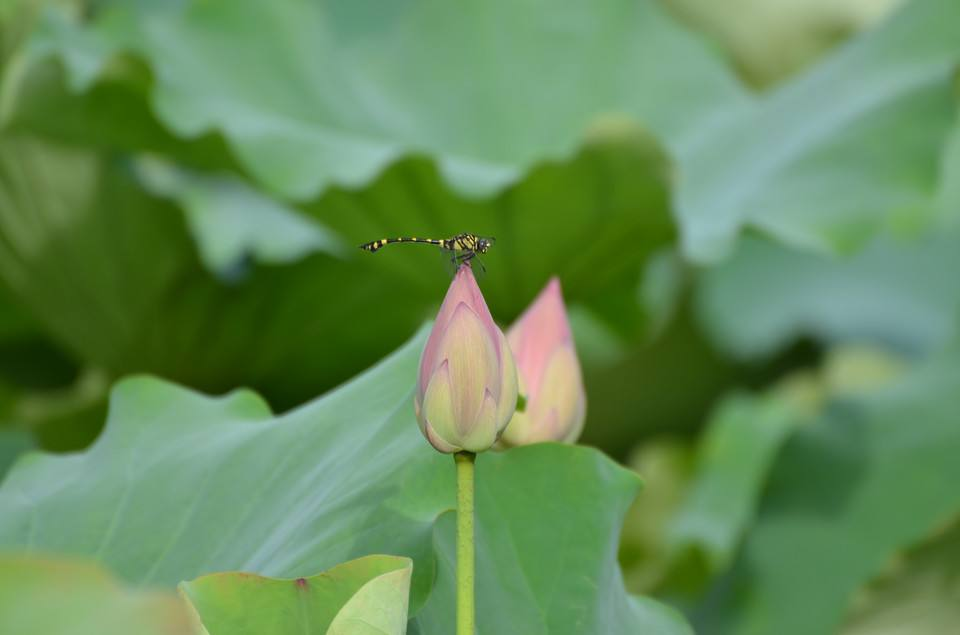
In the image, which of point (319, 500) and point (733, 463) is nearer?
point (319, 500)

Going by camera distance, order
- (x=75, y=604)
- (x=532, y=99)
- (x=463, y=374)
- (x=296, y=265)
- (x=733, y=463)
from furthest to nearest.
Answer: (x=733, y=463) < (x=532, y=99) < (x=296, y=265) < (x=463, y=374) < (x=75, y=604)

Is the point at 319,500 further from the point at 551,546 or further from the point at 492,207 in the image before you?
the point at 492,207

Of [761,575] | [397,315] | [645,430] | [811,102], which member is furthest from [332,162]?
[645,430]

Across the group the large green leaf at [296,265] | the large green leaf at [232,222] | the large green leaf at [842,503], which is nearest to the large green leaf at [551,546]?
the large green leaf at [296,265]

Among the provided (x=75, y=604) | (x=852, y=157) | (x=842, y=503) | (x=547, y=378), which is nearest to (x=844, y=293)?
(x=842, y=503)

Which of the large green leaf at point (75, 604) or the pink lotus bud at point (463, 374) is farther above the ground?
the pink lotus bud at point (463, 374)

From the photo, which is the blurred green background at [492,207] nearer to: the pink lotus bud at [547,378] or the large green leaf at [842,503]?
the large green leaf at [842,503]
